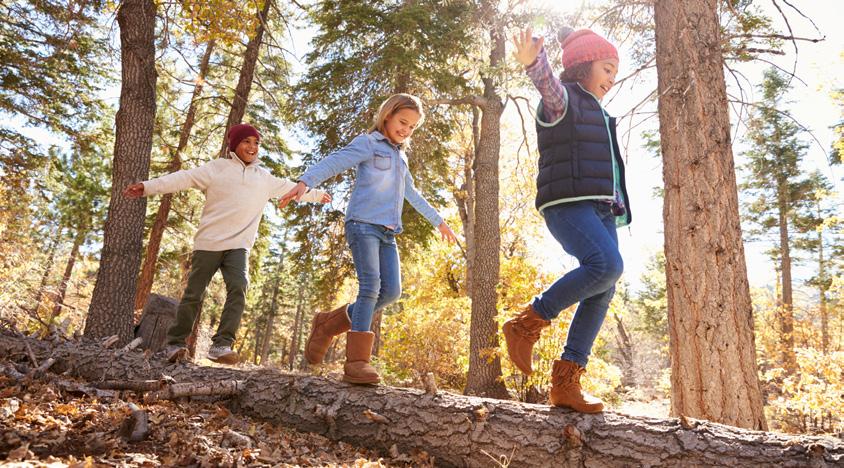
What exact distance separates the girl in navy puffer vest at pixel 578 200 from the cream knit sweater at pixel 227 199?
7.27 ft

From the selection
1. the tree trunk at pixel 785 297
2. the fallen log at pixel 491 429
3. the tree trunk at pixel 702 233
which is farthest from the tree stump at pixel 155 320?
the tree trunk at pixel 785 297

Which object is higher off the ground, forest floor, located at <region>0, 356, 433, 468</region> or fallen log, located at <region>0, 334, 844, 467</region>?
fallen log, located at <region>0, 334, 844, 467</region>

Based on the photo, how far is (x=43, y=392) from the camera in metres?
2.83

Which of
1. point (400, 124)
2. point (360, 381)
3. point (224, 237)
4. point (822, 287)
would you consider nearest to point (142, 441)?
point (360, 381)

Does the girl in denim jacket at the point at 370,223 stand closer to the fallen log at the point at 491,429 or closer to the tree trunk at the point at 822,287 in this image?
the fallen log at the point at 491,429

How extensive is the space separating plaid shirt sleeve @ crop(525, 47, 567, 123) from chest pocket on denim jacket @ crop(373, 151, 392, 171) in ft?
3.76

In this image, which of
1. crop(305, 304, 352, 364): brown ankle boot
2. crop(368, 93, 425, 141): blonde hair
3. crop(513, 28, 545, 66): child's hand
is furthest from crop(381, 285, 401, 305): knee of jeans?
crop(513, 28, 545, 66): child's hand

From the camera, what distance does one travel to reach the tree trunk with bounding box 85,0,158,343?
4977 millimetres

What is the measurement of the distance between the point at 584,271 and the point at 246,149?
3331 mm

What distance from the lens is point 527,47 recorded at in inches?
106

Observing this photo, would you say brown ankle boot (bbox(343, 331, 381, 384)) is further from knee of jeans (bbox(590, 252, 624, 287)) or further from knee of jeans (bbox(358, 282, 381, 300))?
knee of jeans (bbox(590, 252, 624, 287))

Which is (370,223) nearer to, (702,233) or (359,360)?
(359,360)

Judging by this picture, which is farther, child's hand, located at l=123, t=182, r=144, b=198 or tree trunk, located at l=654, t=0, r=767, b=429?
child's hand, located at l=123, t=182, r=144, b=198

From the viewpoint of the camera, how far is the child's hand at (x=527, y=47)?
2691mm
